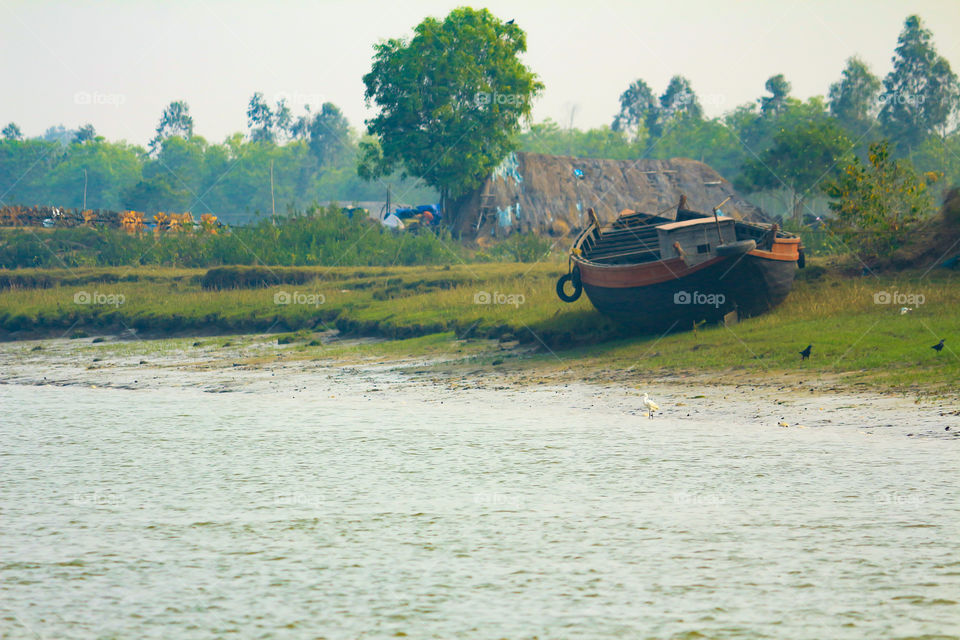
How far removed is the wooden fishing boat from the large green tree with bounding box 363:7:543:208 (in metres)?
23.4

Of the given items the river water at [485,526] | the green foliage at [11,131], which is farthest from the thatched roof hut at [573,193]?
the green foliage at [11,131]

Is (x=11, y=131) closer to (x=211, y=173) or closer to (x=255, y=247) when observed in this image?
(x=211, y=173)

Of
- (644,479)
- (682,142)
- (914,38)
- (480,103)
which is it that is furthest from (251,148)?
(644,479)

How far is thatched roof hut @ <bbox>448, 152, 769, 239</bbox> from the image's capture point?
42.6 metres

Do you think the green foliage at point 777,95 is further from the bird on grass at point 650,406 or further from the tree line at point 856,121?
the bird on grass at point 650,406

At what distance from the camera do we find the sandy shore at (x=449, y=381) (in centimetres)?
1141

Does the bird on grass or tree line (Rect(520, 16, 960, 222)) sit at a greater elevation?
tree line (Rect(520, 16, 960, 222))

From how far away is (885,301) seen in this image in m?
16.7

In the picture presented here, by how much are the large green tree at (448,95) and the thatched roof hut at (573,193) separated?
6.35 feet

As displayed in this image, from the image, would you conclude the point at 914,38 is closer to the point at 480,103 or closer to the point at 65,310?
the point at 480,103

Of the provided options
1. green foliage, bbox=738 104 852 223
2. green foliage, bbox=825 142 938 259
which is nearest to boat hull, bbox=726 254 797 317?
green foliage, bbox=825 142 938 259

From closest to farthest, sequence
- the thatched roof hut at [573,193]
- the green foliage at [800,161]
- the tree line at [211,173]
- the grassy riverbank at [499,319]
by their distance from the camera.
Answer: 1. the grassy riverbank at [499,319]
2. the thatched roof hut at [573,193]
3. the green foliage at [800,161]
4. the tree line at [211,173]

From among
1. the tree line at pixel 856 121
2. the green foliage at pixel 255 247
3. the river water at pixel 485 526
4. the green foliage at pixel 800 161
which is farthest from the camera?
the tree line at pixel 856 121

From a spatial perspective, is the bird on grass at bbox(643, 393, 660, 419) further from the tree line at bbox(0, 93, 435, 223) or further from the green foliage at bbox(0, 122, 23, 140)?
the green foliage at bbox(0, 122, 23, 140)
